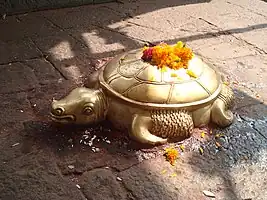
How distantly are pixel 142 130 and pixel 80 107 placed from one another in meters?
0.41

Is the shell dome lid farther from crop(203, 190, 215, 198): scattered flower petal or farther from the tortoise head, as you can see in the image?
crop(203, 190, 215, 198): scattered flower petal

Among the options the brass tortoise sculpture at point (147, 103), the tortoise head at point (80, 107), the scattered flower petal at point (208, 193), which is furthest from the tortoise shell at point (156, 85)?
the scattered flower petal at point (208, 193)

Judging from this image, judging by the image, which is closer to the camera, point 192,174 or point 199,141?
point 192,174

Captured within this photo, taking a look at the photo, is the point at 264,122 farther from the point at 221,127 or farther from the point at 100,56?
the point at 100,56

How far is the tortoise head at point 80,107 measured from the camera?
2.34 metres

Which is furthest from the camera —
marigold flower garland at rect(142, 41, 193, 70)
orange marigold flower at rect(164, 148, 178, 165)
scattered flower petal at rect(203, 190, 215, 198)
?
marigold flower garland at rect(142, 41, 193, 70)

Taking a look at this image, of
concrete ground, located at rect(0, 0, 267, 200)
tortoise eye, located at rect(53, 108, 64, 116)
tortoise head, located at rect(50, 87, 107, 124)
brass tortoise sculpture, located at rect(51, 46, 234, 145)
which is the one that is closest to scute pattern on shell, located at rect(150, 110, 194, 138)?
brass tortoise sculpture, located at rect(51, 46, 234, 145)

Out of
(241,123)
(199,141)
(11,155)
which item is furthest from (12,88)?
(241,123)

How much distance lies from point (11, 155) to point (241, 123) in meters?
1.53

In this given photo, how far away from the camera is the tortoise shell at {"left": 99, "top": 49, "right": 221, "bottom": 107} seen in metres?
2.30

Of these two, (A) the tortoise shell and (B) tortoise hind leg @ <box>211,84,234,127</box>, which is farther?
(B) tortoise hind leg @ <box>211,84,234,127</box>

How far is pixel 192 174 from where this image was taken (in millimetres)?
2197

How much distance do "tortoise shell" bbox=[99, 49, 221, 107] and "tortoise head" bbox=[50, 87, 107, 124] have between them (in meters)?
0.10

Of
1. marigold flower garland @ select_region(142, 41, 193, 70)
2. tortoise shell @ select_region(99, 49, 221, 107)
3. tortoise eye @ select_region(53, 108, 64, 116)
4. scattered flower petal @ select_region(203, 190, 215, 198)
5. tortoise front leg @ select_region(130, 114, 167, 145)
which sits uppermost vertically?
marigold flower garland @ select_region(142, 41, 193, 70)
